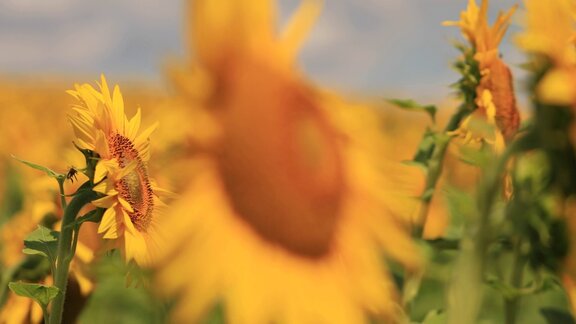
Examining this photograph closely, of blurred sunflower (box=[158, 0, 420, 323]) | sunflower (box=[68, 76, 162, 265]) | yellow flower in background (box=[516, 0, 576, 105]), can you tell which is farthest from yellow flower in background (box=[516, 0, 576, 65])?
sunflower (box=[68, 76, 162, 265])

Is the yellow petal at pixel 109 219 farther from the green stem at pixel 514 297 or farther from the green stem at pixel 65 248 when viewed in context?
the green stem at pixel 514 297

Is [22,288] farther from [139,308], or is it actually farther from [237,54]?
[139,308]

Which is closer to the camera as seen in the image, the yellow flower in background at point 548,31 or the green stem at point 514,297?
the yellow flower in background at point 548,31

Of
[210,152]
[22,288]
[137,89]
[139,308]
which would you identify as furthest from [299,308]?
[137,89]

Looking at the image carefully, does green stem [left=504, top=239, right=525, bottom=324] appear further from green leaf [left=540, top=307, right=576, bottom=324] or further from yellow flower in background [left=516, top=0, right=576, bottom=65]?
yellow flower in background [left=516, top=0, right=576, bottom=65]

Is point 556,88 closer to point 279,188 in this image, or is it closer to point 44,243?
point 279,188

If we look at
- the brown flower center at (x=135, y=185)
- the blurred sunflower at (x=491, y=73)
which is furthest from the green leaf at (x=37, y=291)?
the blurred sunflower at (x=491, y=73)
